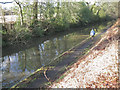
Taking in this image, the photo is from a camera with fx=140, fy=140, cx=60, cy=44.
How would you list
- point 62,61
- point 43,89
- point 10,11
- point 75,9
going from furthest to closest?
point 75,9
point 10,11
point 62,61
point 43,89

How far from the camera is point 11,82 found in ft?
27.5

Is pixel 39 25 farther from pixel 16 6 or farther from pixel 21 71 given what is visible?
pixel 21 71

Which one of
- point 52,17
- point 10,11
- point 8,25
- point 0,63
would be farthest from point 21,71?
point 52,17

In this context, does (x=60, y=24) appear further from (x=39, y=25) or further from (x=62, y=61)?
(x=62, y=61)

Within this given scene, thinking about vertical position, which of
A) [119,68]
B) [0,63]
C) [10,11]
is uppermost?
[10,11]

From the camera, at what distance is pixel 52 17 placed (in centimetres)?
2567

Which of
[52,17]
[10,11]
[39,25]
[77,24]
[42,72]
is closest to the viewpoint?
[42,72]

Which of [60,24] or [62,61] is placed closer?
[62,61]

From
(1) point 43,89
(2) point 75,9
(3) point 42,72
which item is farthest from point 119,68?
(2) point 75,9

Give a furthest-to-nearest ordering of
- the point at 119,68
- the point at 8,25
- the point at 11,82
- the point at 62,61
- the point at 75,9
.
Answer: the point at 75,9 → the point at 8,25 → the point at 62,61 → the point at 11,82 → the point at 119,68

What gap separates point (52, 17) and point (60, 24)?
7.26ft

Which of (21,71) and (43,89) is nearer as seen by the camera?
(43,89)

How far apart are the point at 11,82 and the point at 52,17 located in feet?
61.7

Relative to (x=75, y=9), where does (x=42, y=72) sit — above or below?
below
